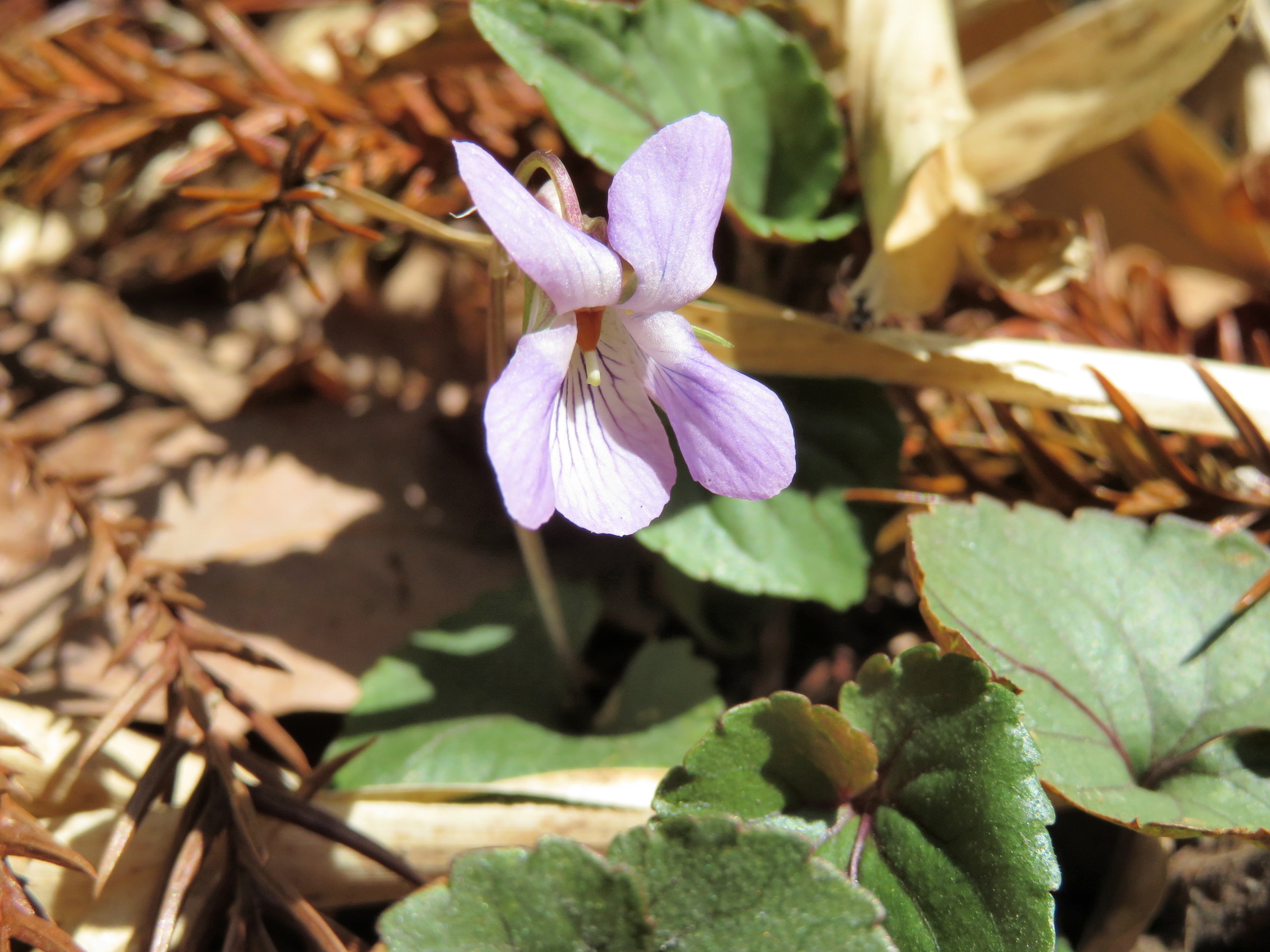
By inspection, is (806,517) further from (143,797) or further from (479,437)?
(143,797)

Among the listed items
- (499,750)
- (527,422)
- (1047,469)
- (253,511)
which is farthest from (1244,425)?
(253,511)

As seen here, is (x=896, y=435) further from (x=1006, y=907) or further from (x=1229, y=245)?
(x=1229, y=245)

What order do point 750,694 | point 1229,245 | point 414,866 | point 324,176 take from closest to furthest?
1. point 414,866
2. point 324,176
3. point 750,694
4. point 1229,245

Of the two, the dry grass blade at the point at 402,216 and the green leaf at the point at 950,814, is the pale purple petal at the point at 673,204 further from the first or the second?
the green leaf at the point at 950,814

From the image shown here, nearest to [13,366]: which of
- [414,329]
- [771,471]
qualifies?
[414,329]

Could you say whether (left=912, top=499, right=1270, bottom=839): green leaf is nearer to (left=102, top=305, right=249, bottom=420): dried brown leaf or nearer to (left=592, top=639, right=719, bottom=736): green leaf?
(left=592, top=639, right=719, bottom=736): green leaf

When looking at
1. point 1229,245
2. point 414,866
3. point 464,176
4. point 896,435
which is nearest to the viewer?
point 464,176
